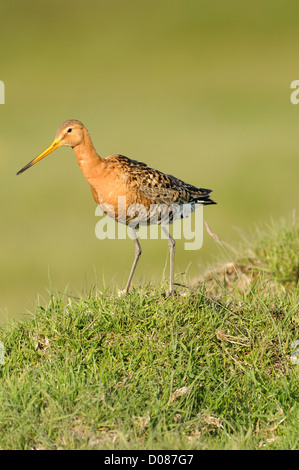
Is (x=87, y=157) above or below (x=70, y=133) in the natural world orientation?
below

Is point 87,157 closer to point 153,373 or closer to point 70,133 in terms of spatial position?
point 70,133

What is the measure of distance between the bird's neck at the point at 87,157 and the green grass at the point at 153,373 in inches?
37.6

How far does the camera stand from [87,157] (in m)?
5.22

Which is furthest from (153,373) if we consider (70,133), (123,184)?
(70,133)

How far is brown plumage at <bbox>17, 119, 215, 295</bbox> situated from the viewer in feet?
17.0

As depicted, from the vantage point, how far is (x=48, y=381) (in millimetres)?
4344

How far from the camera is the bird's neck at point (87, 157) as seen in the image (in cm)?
520

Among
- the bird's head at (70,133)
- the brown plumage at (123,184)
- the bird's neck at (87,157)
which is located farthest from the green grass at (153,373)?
the bird's head at (70,133)

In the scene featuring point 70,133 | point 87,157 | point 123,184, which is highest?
point 70,133

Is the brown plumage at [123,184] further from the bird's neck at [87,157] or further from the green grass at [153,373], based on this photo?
the green grass at [153,373]

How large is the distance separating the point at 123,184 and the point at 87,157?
39cm
